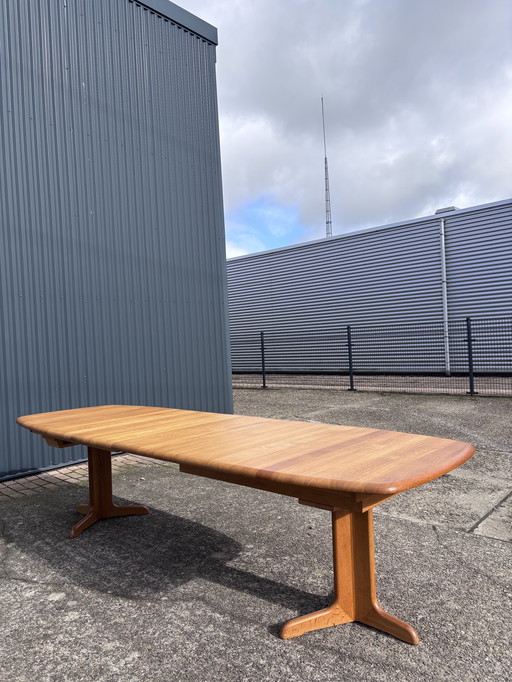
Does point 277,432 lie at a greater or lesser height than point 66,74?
lesser

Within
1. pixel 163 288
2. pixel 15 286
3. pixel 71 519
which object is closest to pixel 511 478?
pixel 71 519

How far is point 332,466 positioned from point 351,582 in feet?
2.01

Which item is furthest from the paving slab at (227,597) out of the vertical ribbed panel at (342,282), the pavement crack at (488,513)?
the vertical ribbed panel at (342,282)

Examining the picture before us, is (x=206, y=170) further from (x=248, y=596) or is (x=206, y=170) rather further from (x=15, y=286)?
(x=248, y=596)

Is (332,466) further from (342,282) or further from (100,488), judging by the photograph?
(342,282)

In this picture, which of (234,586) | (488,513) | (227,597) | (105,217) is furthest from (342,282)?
(227,597)

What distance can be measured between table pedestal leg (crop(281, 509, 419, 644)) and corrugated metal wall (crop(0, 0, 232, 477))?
3439mm

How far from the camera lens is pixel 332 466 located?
183cm

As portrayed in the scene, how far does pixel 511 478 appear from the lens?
4219mm

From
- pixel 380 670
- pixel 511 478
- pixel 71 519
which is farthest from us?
pixel 511 478

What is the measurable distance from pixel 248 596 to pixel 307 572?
367 mm

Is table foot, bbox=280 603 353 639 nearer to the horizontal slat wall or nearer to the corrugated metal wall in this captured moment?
the corrugated metal wall

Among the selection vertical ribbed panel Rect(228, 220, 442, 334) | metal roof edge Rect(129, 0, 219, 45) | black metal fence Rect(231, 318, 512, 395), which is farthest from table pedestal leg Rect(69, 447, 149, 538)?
vertical ribbed panel Rect(228, 220, 442, 334)

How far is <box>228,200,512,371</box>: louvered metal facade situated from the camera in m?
12.5
